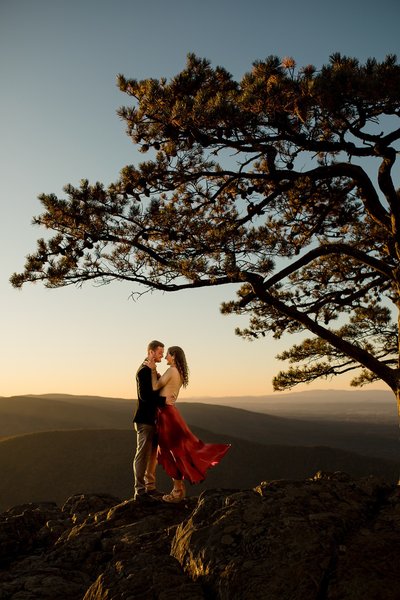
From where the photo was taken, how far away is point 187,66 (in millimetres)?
6828

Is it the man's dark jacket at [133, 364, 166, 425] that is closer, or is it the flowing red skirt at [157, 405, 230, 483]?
the flowing red skirt at [157, 405, 230, 483]

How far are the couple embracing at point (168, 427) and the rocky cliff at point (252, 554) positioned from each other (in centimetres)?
86

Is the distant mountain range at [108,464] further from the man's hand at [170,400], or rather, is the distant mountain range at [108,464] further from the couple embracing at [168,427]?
the man's hand at [170,400]

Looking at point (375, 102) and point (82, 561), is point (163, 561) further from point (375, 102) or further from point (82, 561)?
point (375, 102)

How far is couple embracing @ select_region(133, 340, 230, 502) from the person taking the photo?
20.7ft

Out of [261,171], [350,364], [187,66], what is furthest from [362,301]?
[187,66]

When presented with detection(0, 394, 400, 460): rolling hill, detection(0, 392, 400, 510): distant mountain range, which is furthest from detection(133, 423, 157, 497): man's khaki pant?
detection(0, 394, 400, 460): rolling hill

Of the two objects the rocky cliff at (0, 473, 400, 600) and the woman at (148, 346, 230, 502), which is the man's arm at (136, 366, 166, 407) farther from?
the rocky cliff at (0, 473, 400, 600)

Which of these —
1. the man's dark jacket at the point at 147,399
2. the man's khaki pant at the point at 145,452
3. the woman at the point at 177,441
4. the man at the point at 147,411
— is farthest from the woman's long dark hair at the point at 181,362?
the man's khaki pant at the point at 145,452

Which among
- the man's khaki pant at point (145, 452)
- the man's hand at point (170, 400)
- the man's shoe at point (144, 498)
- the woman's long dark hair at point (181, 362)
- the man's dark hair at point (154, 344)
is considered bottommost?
the man's shoe at point (144, 498)

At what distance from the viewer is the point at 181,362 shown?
648cm

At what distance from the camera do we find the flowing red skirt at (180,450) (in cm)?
628

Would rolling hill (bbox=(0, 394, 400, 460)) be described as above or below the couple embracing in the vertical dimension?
below

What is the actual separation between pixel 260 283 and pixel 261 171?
240 cm
